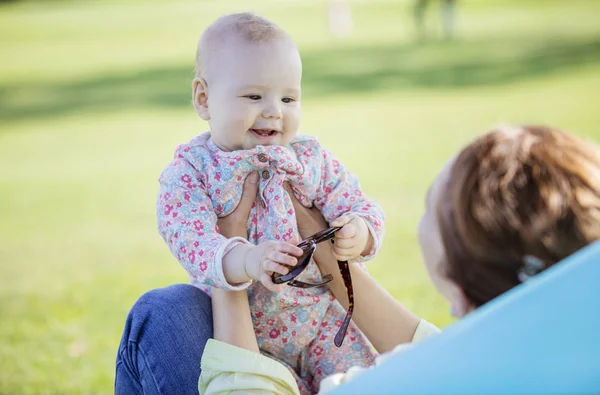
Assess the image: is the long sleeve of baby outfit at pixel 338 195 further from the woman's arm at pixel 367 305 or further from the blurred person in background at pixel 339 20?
the blurred person in background at pixel 339 20

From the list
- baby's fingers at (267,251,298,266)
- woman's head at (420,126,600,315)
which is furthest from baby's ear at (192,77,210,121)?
woman's head at (420,126,600,315)

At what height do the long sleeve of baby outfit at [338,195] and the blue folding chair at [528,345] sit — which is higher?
the long sleeve of baby outfit at [338,195]

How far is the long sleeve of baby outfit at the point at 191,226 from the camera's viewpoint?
7.07 ft

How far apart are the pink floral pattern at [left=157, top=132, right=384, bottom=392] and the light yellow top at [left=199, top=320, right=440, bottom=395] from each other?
0.22m

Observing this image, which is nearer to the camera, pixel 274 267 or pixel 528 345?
pixel 528 345

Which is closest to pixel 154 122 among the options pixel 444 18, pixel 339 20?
pixel 444 18

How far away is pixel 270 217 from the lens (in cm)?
235

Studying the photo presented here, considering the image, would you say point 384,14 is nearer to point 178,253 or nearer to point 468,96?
point 468,96

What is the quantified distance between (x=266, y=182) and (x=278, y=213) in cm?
10

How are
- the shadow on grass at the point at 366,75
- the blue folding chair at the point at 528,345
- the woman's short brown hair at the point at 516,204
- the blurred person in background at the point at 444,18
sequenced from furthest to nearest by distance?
the blurred person in background at the point at 444,18 → the shadow on grass at the point at 366,75 → the woman's short brown hair at the point at 516,204 → the blue folding chair at the point at 528,345

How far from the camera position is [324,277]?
241 cm

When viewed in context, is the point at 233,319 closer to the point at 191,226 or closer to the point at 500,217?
the point at 191,226

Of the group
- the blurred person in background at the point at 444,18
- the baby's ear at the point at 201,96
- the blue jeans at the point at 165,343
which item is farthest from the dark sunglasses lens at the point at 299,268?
the blurred person in background at the point at 444,18

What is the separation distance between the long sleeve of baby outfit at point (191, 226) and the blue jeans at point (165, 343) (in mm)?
112
